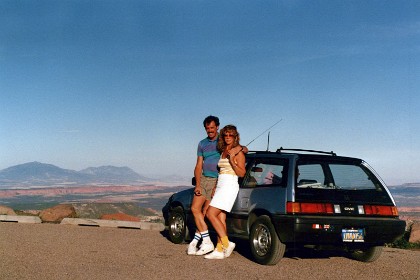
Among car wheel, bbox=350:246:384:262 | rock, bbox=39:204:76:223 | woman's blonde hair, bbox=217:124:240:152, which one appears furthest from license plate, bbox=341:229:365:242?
rock, bbox=39:204:76:223

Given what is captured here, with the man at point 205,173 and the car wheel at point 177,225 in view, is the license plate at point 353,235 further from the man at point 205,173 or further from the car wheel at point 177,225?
the car wheel at point 177,225

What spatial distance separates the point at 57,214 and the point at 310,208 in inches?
394

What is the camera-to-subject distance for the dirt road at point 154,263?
19.9ft

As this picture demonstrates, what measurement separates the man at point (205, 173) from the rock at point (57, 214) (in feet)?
25.7

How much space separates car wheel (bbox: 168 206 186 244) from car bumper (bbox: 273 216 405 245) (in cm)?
286

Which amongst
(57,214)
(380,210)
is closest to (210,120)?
A: (380,210)

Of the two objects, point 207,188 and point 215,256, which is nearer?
point 215,256

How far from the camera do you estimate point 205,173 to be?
25.2 feet

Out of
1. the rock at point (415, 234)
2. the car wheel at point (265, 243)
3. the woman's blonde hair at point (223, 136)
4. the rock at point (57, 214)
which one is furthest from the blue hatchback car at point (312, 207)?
the rock at point (57, 214)

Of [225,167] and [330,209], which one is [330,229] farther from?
[225,167]

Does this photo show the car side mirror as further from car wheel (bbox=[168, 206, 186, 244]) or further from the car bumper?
car wheel (bbox=[168, 206, 186, 244])

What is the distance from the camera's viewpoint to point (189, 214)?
8.77 m

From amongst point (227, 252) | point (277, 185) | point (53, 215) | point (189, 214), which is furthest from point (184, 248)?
point (53, 215)

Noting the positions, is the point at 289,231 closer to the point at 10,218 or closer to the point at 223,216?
the point at 223,216
